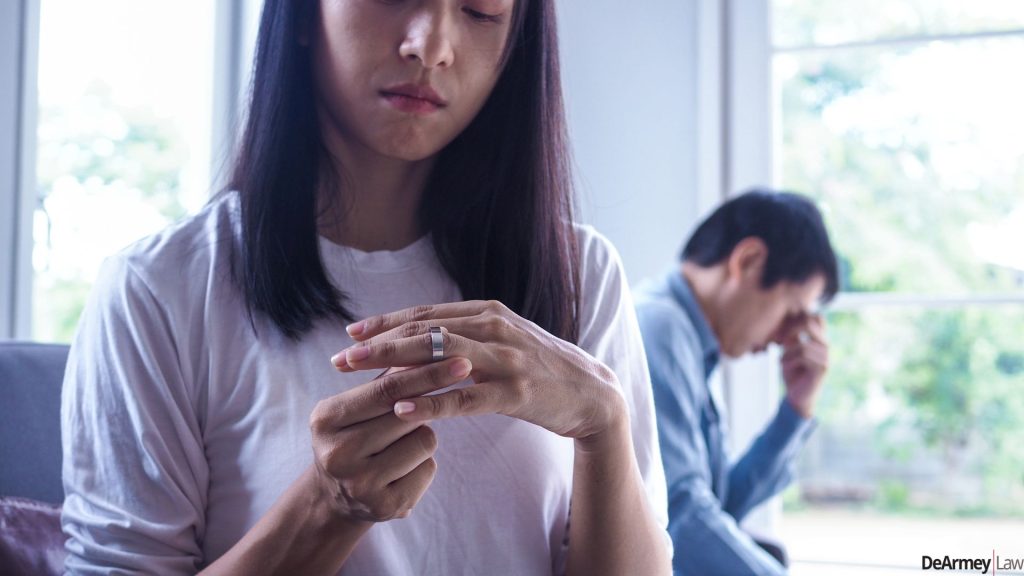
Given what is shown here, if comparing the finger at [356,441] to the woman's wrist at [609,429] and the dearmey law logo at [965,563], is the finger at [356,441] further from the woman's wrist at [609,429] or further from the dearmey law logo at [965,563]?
the dearmey law logo at [965,563]

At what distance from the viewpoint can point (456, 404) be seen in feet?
2.53

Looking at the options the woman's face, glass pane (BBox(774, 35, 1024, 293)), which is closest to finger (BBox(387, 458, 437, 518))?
the woman's face

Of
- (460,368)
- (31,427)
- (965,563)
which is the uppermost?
(460,368)

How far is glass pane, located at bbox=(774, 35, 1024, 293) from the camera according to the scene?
8.15 feet

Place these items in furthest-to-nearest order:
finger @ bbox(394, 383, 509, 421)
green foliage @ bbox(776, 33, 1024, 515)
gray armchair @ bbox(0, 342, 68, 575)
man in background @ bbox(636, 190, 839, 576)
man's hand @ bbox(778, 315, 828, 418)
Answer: green foliage @ bbox(776, 33, 1024, 515)
man's hand @ bbox(778, 315, 828, 418)
man in background @ bbox(636, 190, 839, 576)
gray armchair @ bbox(0, 342, 68, 575)
finger @ bbox(394, 383, 509, 421)

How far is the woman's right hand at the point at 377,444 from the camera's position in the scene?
30.0 inches

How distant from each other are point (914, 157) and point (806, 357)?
0.62 m

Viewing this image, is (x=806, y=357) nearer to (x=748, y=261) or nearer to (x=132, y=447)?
(x=748, y=261)

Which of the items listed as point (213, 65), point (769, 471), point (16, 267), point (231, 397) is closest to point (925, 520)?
point (769, 471)

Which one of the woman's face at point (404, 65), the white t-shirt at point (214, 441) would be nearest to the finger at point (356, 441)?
the white t-shirt at point (214, 441)

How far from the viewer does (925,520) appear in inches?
180

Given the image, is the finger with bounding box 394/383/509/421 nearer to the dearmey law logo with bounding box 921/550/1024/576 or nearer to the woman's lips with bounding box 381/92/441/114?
the woman's lips with bounding box 381/92/441/114

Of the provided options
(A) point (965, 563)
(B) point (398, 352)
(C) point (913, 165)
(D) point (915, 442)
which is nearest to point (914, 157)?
(C) point (913, 165)

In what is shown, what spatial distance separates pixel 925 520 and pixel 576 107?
299cm
